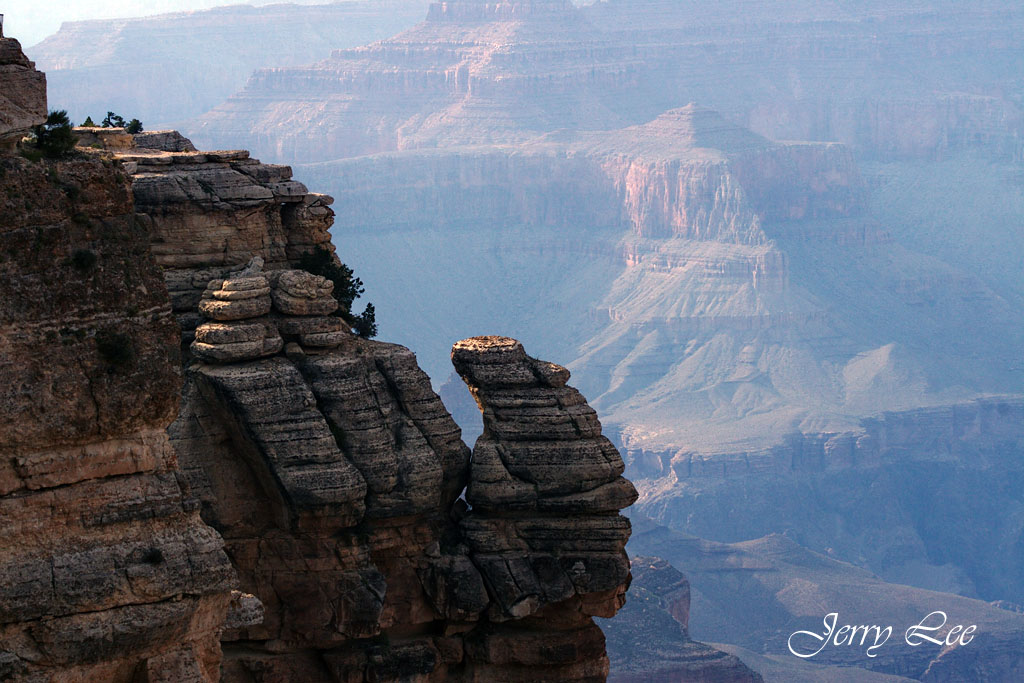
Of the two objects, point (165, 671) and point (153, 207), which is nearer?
point (165, 671)

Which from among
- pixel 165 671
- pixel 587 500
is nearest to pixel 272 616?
pixel 587 500

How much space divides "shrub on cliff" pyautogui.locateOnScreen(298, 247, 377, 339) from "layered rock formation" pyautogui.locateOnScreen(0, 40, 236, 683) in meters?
23.8

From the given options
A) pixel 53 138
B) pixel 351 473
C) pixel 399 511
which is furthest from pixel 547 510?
pixel 53 138

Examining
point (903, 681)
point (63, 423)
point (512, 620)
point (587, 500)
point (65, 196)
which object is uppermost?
point (65, 196)

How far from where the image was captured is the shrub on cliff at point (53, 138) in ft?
98.5

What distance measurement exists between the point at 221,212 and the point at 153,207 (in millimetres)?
2101

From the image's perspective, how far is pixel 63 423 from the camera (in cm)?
2962

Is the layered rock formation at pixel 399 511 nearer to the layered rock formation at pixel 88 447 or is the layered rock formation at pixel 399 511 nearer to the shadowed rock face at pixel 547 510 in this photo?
the shadowed rock face at pixel 547 510

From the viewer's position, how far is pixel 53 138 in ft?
98.6

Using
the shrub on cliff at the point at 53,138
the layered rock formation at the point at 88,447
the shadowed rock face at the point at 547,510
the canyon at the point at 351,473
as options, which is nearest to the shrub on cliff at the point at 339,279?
the canyon at the point at 351,473

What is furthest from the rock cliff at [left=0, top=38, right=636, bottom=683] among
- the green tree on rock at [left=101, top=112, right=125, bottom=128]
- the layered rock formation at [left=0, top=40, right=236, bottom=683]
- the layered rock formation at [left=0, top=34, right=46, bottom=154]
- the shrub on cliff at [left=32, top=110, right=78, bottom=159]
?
the layered rock formation at [left=0, top=34, right=46, bottom=154]

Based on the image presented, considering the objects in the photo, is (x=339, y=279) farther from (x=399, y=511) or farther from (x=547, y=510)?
(x=547, y=510)

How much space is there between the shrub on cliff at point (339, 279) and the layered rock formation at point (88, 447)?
77.9 ft

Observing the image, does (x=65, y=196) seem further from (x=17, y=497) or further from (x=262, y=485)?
(x=262, y=485)
